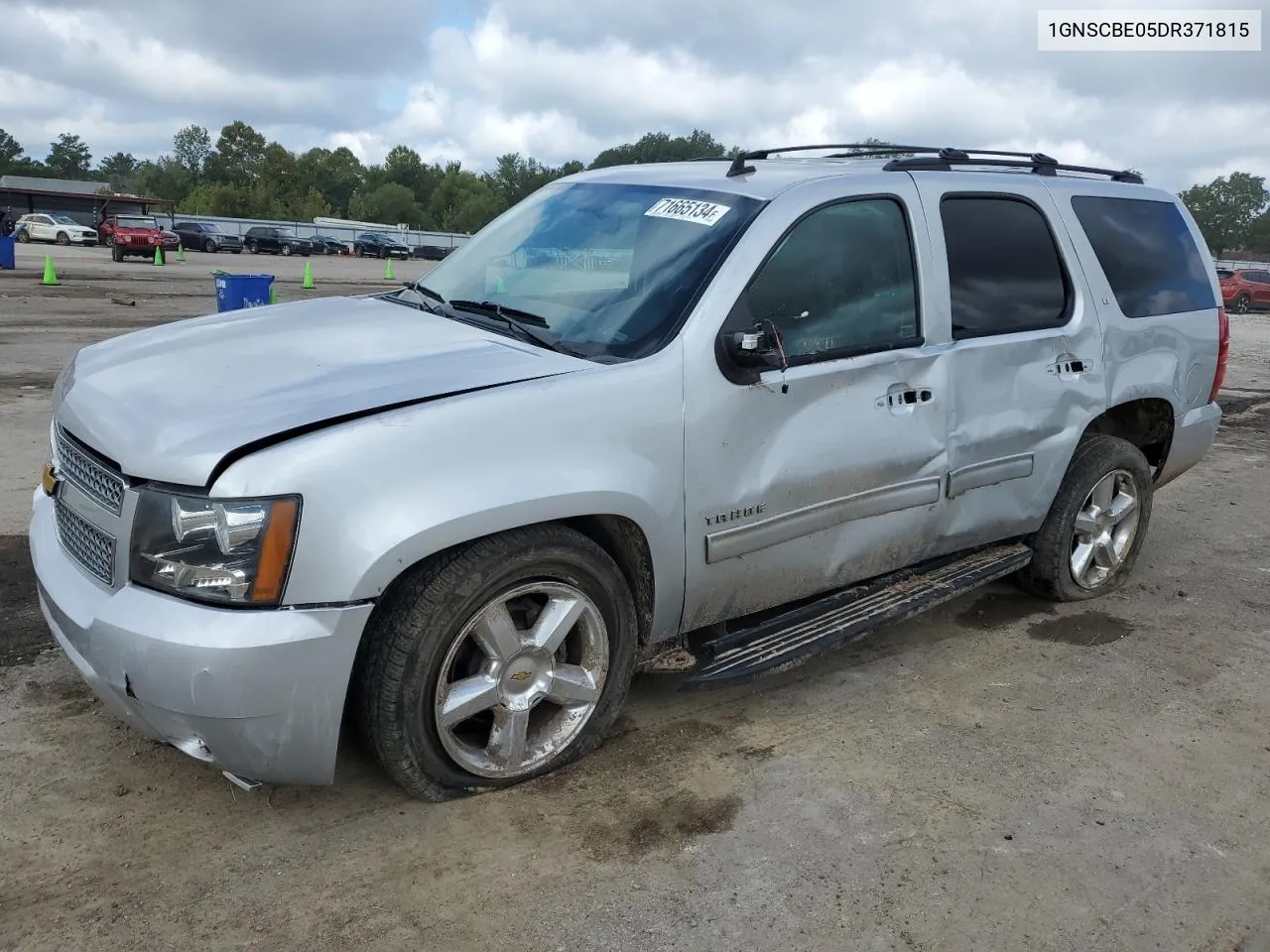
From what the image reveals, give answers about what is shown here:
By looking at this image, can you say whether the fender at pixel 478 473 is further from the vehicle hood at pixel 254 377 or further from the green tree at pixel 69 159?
the green tree at pixel 69 159

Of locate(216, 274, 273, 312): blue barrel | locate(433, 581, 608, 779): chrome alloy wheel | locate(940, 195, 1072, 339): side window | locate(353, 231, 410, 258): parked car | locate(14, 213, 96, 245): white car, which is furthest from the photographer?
locate(353, 231, 410, 258): parked car

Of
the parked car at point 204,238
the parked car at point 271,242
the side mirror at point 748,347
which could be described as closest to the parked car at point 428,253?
the parked car at point 271,242

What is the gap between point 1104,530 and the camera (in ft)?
15.9

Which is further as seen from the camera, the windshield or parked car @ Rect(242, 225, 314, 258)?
parked car @ Rect(242, 225, 314, 258)

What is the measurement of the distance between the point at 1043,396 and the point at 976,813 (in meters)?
1.89

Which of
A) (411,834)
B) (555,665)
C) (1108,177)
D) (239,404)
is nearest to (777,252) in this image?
(555,665)

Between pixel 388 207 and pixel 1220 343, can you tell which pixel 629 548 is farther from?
pixel 388 207

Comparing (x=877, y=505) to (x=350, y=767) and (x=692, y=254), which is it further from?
(x=350, y=767)

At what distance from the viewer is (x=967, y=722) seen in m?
3.66

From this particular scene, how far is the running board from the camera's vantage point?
3.34 m

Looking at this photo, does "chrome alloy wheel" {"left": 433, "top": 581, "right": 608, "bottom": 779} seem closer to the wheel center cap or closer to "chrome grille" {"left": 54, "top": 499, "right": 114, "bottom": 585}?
the wheel center cap

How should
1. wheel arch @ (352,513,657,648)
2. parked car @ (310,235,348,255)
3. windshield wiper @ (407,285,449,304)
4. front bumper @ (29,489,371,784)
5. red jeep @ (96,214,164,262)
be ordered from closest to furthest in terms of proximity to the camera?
front bumper @ (29,489,371,784) → wheel arch @ (352,513,657,648) → windshield wiper @ (407,285,449,304) → red jeep @ (96,214,164,262) → parked car @ (310,235,348,255)

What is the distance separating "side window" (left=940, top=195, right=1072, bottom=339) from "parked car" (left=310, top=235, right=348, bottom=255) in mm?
54669

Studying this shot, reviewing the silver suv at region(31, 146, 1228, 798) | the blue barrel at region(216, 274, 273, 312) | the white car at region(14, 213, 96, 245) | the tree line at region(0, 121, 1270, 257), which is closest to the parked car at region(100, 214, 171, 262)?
the white car at region(14, 213, 96, 245)
